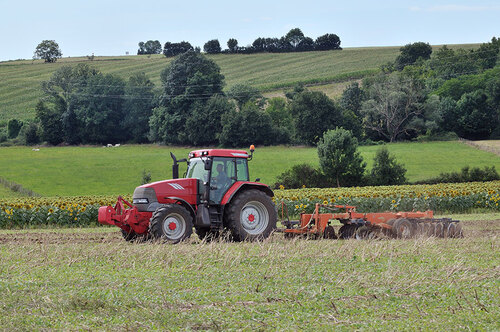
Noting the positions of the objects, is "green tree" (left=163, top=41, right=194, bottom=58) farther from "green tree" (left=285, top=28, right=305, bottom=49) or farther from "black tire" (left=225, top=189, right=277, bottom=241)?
"black tire" (left=225, top=189, right=277, bottom=241)

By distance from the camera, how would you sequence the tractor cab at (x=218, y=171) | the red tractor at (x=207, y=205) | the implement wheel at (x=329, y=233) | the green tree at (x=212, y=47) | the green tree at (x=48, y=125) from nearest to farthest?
the red tractor at (x=207, y=205)
the tractor cab at (x=218, y=171)
the implement wheel at (x=329, y=233)
the green tree at (x=48, y=125)
the green tree at (x=212, y=47)

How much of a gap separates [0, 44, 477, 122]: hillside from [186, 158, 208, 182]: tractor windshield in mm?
66681

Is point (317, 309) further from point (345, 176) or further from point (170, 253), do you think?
point (345, 176)

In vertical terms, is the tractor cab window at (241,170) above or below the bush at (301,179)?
above

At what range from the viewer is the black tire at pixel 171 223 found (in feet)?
48.1

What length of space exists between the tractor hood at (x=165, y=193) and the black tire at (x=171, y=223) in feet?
1.67

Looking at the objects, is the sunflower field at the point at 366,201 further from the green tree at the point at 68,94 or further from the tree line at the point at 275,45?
the tree line at the point at 275,45

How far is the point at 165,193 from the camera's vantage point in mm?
15562

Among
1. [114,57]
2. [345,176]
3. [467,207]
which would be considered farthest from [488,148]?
[114,57]

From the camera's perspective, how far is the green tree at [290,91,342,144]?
61219 millimetres

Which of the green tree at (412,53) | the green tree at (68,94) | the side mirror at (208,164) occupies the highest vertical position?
the green tree at (412,53)

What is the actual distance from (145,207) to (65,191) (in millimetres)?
28098

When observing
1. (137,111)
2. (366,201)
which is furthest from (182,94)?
(366,201)

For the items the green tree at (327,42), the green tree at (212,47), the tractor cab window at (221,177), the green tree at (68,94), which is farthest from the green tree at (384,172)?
the green tree at (327,42)
